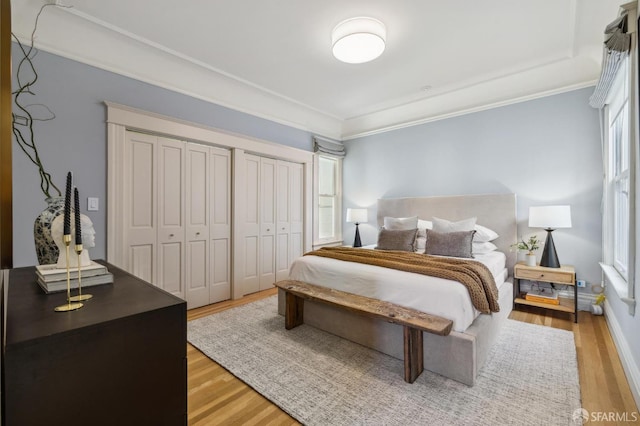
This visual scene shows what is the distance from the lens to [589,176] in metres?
3.16

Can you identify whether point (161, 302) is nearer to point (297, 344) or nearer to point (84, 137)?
point (297, 344)

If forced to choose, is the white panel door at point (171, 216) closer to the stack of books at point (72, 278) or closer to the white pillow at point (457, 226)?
the stack of books at point (72, 278)

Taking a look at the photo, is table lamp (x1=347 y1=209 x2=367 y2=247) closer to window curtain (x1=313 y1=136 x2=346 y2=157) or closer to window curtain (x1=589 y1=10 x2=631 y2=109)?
window curtain (x1=313 y1=136 x2=346 y2=157)

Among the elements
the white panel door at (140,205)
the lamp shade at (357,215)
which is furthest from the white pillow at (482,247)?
the white panel door at (140,205)

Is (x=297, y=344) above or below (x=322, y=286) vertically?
below

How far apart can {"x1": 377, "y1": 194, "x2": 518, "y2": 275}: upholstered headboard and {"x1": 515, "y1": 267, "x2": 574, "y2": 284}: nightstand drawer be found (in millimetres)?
329

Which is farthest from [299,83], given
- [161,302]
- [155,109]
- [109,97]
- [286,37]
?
[161,302]

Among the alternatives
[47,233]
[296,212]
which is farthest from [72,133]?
[296,212]

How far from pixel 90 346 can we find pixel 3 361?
0.14 meters

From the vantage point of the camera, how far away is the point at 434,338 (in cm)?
200

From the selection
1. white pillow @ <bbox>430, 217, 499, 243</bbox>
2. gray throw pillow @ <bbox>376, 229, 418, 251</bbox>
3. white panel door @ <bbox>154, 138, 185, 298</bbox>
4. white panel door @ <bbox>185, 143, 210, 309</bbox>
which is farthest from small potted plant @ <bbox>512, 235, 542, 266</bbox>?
white panel door @ <bbox>154, 138, 185, 298</bbox>

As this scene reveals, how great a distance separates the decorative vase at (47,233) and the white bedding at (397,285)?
6.29 feet

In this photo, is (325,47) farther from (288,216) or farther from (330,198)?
(330,198)

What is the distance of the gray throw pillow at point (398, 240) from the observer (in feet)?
11.5
